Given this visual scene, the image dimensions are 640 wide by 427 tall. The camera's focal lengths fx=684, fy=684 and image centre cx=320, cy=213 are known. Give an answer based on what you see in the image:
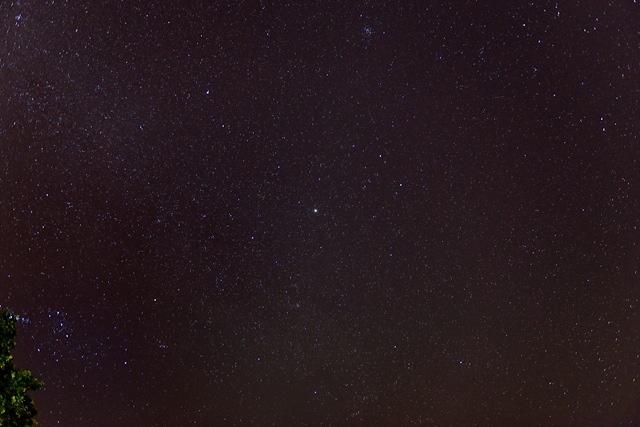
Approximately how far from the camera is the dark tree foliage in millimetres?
5238

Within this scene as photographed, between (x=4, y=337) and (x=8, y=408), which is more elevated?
(x=4, y=337)

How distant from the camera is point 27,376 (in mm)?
5355

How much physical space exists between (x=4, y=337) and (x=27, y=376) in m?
0.35

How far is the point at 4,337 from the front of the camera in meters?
5.35

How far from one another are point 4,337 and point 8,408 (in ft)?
1.78

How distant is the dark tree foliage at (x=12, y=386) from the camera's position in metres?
5.24

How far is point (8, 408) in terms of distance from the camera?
17.2 ft

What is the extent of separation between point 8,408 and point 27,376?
26cm

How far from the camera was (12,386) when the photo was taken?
17.3 ft
